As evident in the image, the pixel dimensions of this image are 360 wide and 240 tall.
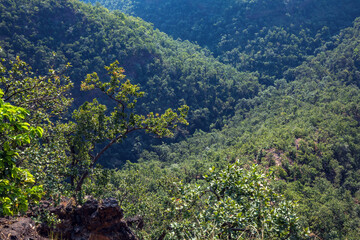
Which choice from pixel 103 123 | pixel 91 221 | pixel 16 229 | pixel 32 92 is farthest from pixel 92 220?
pixel 32 92

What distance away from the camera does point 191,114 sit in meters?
92.1

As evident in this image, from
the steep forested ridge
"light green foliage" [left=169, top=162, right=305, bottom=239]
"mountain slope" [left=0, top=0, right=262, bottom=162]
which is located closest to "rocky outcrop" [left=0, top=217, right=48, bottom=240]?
"light green foliage" [left=169, top=162, right=305, bottom=239]

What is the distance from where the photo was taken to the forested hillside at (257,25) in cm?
11262

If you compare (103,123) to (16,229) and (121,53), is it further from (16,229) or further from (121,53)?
(121,53)

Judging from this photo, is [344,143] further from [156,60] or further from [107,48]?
[107,48]

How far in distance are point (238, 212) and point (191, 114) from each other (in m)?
84.2

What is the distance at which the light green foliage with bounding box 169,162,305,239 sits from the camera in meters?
7.52

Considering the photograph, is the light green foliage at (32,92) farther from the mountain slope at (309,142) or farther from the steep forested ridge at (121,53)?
the steep forested ridge at (121,53)

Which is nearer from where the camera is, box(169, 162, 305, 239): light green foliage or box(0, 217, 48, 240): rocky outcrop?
box(0, 217, 48, 240): rocky outcrop

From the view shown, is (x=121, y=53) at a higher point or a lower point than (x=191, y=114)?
higher

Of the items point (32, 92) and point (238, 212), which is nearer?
point (238, 212)

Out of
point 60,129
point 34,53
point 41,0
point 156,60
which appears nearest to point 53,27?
point 41,0

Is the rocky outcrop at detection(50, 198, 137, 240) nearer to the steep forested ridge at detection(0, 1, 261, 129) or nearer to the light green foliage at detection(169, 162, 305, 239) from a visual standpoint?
the light green foliage at detection(169, 162, 305, 239)

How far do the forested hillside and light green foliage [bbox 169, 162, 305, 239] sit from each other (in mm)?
103788
